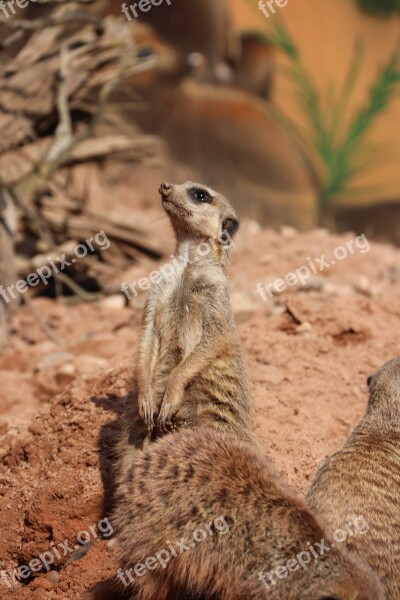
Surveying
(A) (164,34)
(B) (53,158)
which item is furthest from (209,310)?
(A) (164,34)

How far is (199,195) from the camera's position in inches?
158

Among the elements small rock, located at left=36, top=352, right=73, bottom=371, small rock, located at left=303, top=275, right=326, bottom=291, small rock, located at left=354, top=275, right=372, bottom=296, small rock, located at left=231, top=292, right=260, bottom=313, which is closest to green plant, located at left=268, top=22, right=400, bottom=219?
small rock, located at left=354, top=275, right=372, bottom=296

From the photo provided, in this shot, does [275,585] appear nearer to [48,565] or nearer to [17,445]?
[48,565]

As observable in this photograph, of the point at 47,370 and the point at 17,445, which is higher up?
the point at 17,445

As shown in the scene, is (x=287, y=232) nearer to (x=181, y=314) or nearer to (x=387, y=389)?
(x=181, y=314)

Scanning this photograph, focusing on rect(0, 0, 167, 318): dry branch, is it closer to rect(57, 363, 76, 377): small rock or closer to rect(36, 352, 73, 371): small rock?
rect(36, 352, 73, 371): small rock

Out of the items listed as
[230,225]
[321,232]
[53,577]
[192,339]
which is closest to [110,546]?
[53,577]

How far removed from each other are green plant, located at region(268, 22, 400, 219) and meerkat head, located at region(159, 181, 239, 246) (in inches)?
188

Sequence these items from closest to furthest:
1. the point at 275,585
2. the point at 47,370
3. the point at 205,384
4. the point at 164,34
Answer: the point at 275,585 → the point at 205,384 → the point at 47,370 → the point at 164,34

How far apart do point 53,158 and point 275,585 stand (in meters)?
5.27

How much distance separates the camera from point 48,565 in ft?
12.3

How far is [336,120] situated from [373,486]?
5984mm

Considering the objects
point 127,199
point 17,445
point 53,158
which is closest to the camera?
point 17,445

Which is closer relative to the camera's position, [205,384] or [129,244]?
[205,384]
